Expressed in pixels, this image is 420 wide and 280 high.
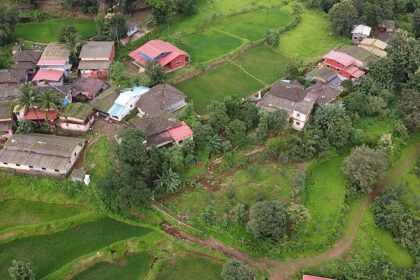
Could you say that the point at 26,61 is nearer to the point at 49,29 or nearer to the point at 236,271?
the point at 49,29

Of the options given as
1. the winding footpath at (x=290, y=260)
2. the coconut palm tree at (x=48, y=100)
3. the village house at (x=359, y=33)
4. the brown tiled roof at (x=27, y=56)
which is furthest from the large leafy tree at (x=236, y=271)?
the village house at (x=359, y=33)

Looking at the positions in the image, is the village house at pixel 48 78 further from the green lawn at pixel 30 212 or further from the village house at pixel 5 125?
the green lawn at pixel 30 212

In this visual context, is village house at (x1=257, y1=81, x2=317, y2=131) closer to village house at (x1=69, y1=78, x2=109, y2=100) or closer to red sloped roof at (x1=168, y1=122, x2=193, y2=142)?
red sloped roof at (x1=168, y1=122, x2=193, y2=142)

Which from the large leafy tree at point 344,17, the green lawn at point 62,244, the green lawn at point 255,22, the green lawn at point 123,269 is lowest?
the green lawn at point 123,269

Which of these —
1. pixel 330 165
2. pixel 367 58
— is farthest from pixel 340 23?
pixel 330 165

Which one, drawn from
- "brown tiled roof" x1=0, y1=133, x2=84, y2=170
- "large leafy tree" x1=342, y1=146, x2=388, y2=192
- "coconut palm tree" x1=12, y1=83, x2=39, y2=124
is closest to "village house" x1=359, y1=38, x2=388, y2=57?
"large leafy tree" x1=342, y1=146, x2=388, y2=192

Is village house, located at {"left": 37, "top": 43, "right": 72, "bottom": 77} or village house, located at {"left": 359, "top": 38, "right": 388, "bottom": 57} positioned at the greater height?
village house, located at {"left": 359, "top": 38, "right": 388, "bottom": 57}

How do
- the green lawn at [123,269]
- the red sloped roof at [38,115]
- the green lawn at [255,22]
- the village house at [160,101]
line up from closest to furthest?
the green lawn at [123,269]
the red sloped roof at [38,115]
the village house at [160,101]
the green lawn at [255,22]
